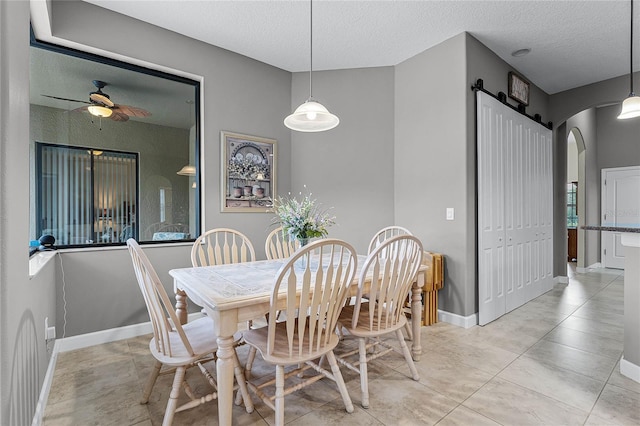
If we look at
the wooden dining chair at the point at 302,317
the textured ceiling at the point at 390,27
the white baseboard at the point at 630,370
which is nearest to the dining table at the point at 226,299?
the wooden dining chair at the point at 302,317

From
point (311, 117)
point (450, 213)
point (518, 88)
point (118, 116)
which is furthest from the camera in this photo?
point (518, 88)

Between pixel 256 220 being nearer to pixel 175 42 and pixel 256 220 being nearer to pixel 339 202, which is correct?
pixel 339 202

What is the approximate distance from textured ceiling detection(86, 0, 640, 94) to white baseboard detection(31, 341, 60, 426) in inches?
112

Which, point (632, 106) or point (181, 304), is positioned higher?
point (632, 106)

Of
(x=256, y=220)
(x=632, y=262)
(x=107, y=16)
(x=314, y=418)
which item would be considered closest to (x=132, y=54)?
(x=107, y=16)

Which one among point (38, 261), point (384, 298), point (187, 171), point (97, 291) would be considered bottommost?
point (97, 291)

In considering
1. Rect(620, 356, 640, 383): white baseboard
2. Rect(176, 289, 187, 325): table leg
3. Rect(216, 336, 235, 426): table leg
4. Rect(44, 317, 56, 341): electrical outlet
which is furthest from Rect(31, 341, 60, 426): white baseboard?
Rect(620, 356, 640, 383): white baseboard

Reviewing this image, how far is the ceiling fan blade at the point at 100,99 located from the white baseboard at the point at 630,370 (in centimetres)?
451

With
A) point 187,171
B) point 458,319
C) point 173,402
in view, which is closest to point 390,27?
point 187,171

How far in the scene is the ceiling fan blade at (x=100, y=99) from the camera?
8.91 feet

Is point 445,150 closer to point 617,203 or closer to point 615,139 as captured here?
point 617,203

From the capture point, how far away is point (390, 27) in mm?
2980

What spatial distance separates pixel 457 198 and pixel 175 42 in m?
3.22

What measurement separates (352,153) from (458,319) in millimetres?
2206
